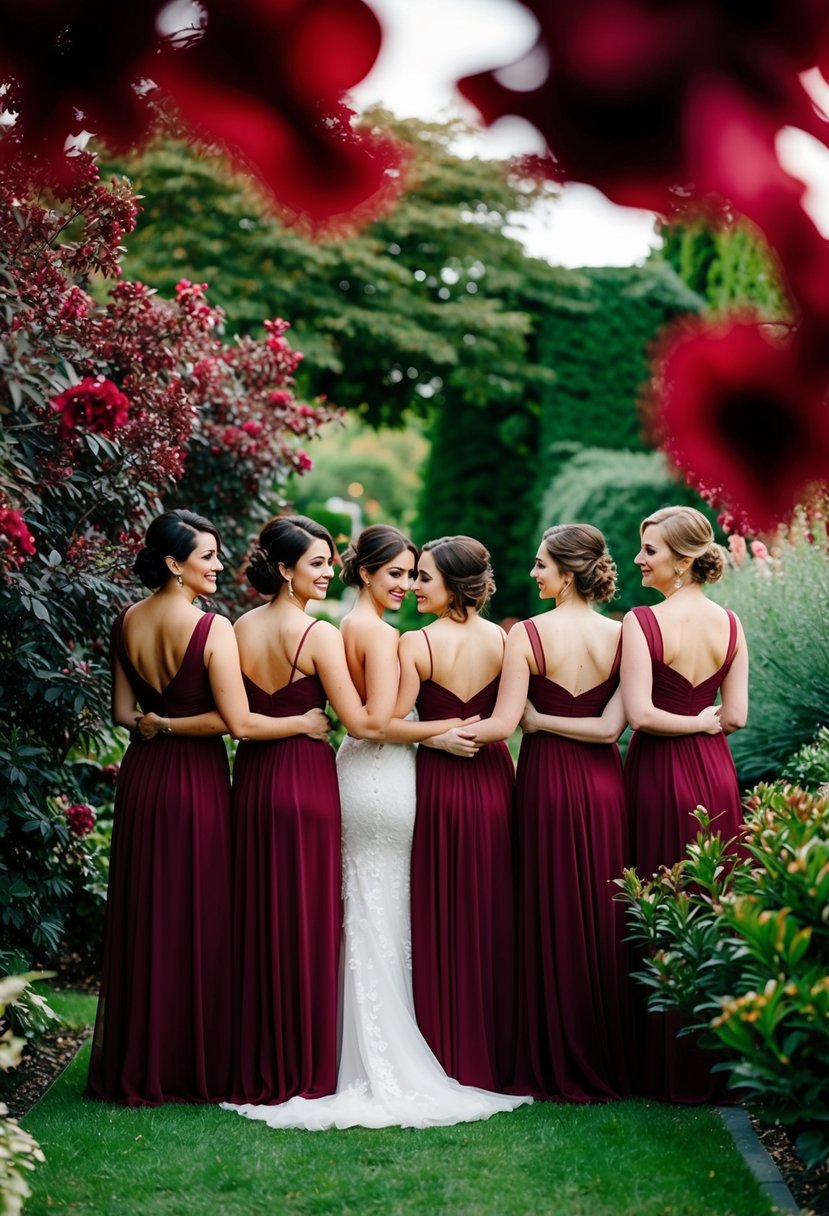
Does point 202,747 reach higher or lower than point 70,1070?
higher

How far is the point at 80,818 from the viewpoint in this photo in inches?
208

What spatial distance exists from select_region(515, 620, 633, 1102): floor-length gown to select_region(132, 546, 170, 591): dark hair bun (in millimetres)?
1456

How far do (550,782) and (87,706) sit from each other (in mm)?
1938

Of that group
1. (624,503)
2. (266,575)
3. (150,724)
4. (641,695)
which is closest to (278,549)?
(266,575)

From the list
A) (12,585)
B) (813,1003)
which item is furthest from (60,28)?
(12,585)

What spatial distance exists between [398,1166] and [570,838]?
142cm

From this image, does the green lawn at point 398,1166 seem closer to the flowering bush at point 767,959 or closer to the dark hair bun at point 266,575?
the flowering bush at point 767,959

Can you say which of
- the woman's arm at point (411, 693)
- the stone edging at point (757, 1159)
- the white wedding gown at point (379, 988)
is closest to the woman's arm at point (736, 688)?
the woman's arm at point (411, 693)

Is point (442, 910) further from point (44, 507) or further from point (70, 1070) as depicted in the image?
point (44, 507)

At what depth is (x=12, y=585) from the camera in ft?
14.7

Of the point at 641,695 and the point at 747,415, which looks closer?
the point at 747,415

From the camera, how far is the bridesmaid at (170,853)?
191 inches

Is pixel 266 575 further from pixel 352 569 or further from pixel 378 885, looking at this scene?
pixel 378 885

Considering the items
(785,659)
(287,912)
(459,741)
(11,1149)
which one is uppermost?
(785,659)
